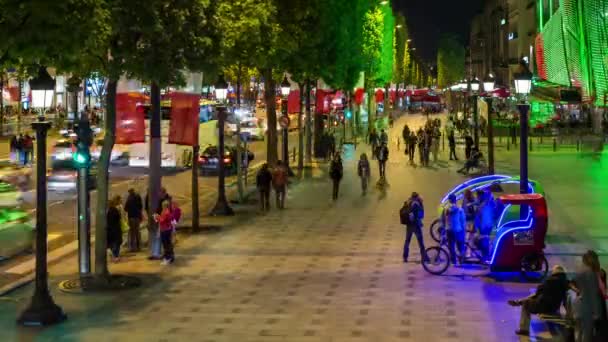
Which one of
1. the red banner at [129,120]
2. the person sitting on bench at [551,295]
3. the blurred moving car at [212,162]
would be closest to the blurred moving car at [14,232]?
the red banner at [129,120]

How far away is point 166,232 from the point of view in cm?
1989

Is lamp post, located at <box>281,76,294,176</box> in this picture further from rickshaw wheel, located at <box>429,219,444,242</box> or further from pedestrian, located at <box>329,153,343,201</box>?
rickshaw wheel, located at <box>429,219,444,242</box>

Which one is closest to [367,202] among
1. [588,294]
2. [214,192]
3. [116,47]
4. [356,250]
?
[214,192]

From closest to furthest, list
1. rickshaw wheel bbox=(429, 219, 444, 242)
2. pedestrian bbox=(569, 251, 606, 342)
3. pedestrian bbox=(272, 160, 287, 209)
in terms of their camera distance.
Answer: pedestrian bbox=(569, 251, 606, 342) → rickshaw wheel bbox=(429, 219, 444, 242) → pedestrian bbox=(272, 160, 287, 209)

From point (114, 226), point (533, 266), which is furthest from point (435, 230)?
point (114, 226)

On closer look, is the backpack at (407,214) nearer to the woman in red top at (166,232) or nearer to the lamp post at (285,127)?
the woman in red top at (166,232)

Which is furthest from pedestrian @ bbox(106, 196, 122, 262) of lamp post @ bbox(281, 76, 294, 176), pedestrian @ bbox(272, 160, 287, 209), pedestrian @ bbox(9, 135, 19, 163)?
pedestrian @ bbox(9, 135, 19, 163)

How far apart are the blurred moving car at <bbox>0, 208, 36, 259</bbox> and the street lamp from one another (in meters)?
11.8

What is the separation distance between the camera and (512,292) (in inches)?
653

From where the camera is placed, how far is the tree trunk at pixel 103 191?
17.5 metres

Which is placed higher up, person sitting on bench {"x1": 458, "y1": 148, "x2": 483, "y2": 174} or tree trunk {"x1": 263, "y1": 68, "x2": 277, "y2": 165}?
tree trunk {"x1": 263, "y1": 68, "x2": 277, "y2": 165}

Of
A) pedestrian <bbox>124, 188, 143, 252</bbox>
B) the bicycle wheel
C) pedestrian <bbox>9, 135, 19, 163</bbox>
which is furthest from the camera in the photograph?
pedestrian <bbox>9, 135, 19, 163</bbox>

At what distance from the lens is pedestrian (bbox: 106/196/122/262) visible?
20453 millimetres

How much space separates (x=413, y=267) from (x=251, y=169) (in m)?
27.1
